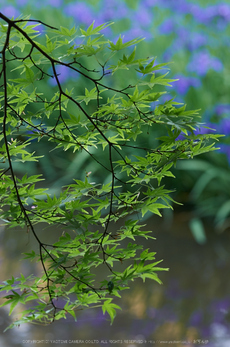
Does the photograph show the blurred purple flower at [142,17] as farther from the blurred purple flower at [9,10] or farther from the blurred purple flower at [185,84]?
the blurred purple flower at [9,10]

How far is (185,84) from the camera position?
1465 millimetres

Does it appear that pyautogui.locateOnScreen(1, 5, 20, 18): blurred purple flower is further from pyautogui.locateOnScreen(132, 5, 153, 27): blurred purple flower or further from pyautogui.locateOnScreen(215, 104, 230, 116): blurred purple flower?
pyautogui.locateOnScreen(215, 104, 230, 116): blurred purple flower

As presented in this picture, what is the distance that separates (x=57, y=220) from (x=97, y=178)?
1062mm

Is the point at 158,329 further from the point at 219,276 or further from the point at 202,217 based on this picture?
the point at 202,217

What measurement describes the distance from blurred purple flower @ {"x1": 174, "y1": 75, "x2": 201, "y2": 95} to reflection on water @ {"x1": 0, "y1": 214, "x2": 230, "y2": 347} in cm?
55

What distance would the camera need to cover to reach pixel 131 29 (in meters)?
1.61

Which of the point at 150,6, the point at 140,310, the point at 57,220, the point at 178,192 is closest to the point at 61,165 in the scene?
the point at 178,192

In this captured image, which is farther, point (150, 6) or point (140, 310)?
point (150, 6)

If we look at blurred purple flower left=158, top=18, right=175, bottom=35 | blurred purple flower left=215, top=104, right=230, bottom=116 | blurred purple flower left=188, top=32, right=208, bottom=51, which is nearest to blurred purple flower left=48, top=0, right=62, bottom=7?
blurred purple flower left=158, top=18, right=175, bottom=35

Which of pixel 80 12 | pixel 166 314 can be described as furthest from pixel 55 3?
pixel 166 314

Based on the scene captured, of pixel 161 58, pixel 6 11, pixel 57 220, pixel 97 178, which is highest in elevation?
pixel 6 11

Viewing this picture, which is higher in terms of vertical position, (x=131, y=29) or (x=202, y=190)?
(x=131, y=29)

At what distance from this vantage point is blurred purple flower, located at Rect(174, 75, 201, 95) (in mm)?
1462

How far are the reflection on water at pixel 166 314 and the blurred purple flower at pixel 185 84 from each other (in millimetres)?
547
